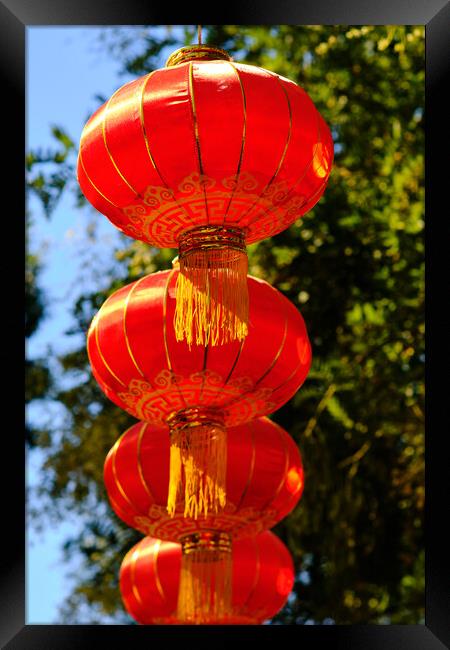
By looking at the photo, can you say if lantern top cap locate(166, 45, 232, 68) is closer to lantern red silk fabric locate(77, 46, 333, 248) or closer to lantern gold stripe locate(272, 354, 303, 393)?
lantern red silk fabric locate(77, 46, 333, 248)

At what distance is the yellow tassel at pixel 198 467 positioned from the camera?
3.75 meters

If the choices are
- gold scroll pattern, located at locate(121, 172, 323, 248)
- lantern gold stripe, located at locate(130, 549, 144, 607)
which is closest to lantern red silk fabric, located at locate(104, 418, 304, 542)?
lantern gold stripe, located at locate(130, 549, 144, 607)

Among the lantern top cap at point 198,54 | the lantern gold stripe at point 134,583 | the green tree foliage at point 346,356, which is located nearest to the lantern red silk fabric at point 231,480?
the lantern gold stripe at point 134,583

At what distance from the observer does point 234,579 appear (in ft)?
15.0

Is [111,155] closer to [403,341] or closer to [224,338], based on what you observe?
[224,338]

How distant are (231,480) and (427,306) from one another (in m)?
1.64

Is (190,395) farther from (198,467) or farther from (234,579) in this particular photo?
(234,579)

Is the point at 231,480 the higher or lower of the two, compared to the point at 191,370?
lower

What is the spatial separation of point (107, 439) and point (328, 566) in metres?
1.23

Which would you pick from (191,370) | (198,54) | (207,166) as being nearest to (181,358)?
(191,370)

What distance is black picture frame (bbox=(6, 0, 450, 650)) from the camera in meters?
2.39

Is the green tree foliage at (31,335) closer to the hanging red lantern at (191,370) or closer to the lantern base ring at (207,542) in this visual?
the lantern base ring at (207,542)

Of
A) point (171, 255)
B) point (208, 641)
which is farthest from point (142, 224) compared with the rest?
point (171, 255)

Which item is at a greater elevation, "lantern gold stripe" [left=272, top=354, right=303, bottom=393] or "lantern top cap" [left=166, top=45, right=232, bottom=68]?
"lantern top cap" [left=166, top=45, right=232, bottom=68]
